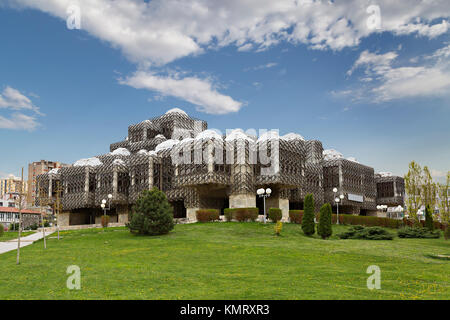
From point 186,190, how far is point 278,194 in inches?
469

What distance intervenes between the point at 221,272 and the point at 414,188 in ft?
114

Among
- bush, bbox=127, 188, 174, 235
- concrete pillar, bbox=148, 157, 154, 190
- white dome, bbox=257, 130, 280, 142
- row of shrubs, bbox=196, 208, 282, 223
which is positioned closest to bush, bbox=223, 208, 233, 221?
row of shrubs, bbox=196, 208, 282, 223

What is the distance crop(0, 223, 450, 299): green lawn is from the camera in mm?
12820

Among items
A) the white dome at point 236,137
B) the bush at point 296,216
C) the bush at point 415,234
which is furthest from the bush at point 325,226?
the white dome at point 236,137

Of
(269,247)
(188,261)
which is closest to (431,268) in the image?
(269,247)

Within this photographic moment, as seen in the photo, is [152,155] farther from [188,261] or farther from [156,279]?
[156,279]

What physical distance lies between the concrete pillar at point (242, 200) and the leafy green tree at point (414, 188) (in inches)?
675

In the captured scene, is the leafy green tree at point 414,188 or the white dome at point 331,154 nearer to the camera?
the leafy green tree at point 414,188

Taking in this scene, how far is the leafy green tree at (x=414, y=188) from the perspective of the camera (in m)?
44.7

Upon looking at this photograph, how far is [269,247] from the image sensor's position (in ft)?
82.0

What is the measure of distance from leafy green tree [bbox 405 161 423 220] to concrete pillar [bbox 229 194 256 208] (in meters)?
17.2

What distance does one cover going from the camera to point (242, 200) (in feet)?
163

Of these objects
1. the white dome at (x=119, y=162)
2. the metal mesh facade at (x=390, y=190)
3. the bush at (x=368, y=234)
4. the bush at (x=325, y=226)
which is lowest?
the bush at (x=368, y=234)

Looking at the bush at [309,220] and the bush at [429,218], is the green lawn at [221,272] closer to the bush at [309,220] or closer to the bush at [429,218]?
the bush at [309,220]
